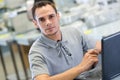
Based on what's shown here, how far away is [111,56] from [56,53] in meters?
0.51

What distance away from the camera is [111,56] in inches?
51.9

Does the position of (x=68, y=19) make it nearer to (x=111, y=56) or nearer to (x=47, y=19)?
(x=47, y=19)

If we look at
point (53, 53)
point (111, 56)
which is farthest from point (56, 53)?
point (111, 56)

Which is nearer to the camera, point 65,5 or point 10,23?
point 10,23

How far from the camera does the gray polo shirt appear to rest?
1653 millimetres

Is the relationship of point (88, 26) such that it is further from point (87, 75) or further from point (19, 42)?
point (87, 75)

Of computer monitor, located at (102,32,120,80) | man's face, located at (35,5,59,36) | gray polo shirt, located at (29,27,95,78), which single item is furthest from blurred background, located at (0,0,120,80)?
computer monitor, located at (102,32,120,80)

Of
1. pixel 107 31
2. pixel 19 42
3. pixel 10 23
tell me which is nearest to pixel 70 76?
pixel 107 31

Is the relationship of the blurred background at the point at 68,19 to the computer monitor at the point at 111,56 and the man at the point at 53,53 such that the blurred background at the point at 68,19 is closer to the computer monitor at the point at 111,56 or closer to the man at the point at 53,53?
the man at the point at 53,53

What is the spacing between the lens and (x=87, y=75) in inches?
62.5

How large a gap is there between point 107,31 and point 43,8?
1.36 meters

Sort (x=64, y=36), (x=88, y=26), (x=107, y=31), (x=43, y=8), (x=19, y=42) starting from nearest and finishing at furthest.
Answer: (x=43, y=8), (x=64, y=36), (x=107, y=31), (x=88, y=26), (x=19, y=42)

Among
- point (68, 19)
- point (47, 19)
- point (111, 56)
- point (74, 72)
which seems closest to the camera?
point (111, 56)

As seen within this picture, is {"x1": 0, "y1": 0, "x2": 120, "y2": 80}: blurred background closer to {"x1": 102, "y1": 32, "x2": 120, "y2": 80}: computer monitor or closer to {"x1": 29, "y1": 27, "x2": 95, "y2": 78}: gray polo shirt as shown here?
{"x1": 29, "y1": 27, "x2": 95, "y2": 78}: gray polo shirt
